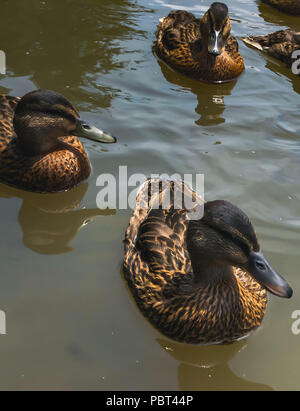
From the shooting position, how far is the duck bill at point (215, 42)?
23.3ft

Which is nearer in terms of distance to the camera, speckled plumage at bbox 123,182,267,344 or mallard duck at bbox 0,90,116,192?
speckled plumage at bbox 123,182,267,344

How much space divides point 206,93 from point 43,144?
2854mm

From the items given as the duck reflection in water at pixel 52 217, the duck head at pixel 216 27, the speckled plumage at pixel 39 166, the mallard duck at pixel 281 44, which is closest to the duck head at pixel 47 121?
the speckled plumage at pixel 39 166

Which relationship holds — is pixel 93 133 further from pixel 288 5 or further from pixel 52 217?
pixel 288 5

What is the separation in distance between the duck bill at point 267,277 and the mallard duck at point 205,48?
4291 millimetres

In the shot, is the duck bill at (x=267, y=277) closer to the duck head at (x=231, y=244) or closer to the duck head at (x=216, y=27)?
the duck head at (x=231, y=244)

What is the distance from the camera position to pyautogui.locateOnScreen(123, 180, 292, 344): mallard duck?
3.45m

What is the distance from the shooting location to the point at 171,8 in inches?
366

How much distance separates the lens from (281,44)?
26.4 feet

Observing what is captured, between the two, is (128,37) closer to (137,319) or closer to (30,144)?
(30,144)

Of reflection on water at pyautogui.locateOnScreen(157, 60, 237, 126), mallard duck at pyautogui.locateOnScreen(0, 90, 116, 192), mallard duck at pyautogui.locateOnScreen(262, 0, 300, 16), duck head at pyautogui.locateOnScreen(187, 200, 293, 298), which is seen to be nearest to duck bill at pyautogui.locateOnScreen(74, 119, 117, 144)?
mallard duck at pyautogui.locateOnScreen(0, 90, 116, 192)

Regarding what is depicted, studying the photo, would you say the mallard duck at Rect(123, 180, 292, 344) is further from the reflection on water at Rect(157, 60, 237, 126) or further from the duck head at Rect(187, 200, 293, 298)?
the reflection on water at Rect(157, 60, 237, 126)

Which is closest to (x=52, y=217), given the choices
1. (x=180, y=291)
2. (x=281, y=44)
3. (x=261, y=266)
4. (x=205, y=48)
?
(x=180, y=291)

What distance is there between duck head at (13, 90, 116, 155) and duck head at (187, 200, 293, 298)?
1616 millimetres
